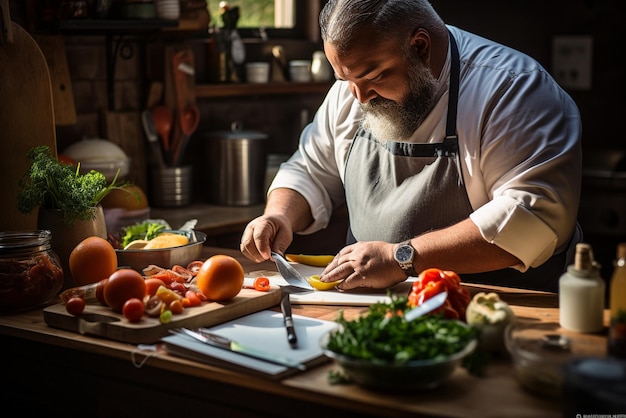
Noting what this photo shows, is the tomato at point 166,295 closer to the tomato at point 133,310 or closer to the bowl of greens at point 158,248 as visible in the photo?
the tomato at point 133,310

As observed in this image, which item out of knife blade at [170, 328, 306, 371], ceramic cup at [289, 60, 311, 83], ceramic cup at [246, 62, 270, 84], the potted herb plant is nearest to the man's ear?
the potted herb plant

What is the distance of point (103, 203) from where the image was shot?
3129mm

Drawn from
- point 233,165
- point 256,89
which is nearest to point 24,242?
point 233,165

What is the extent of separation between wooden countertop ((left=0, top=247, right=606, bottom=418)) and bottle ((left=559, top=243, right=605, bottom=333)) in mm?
35

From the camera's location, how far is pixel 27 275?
2.01 meters

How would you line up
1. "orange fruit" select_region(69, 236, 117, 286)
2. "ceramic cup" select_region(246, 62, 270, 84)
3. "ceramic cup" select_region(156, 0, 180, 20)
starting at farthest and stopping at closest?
1. "ceramic cup" select_region(246, 62, 270, 84)
2. "ceramic cup" select_region(156, 0, 180, 20)
3. "orange fruit" select_region(69, 236, 117, 286)

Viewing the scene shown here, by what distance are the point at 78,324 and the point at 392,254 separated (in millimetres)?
756

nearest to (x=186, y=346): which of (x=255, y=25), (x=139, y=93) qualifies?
(x=139, y=93)

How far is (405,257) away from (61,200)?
2.90 ft

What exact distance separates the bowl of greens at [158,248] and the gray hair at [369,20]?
683 millimetres

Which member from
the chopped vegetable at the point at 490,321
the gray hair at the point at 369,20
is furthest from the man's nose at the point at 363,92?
the chopped vegetable at the point at 490,321

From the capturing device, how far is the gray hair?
224cm

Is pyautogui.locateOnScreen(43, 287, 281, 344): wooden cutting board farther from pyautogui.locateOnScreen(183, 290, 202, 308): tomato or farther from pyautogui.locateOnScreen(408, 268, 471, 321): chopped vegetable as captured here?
pyautogui.locateOnScreen(408, 268, 471, 321): chopped vegetable

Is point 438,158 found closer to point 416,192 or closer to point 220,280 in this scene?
point 416,192
